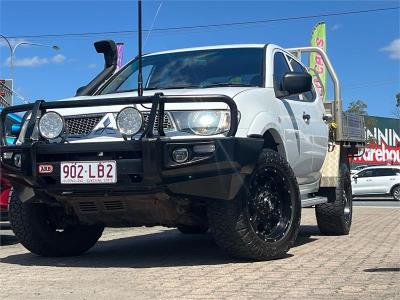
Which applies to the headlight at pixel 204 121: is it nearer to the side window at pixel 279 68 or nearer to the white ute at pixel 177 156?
the white ute at pixel 177 156

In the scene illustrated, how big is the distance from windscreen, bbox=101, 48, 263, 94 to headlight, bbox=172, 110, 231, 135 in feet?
3.11

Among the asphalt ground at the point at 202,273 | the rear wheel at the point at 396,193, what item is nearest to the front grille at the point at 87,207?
the asphalt ground at the point at 202,273

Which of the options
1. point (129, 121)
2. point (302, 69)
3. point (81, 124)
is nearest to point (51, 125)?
point (81, 124)

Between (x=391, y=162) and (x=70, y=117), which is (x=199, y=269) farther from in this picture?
(x=391, y=162)

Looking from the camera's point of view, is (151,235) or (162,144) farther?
(151,235)

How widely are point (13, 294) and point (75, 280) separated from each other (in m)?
0.57

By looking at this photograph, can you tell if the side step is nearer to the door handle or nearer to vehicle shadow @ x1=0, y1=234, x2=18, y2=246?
the door handle

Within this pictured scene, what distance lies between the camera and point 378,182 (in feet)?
82.1

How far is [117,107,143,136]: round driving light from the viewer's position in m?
4.80

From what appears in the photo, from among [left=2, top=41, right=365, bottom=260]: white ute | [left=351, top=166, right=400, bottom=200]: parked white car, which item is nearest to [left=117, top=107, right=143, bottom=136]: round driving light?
[left=2, top=41, right=365, bottom=260]: white ute

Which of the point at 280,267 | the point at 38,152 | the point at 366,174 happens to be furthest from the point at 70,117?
the point at 366,174

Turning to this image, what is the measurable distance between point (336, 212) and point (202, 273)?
3321 mm

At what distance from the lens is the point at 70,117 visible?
527 centimetres

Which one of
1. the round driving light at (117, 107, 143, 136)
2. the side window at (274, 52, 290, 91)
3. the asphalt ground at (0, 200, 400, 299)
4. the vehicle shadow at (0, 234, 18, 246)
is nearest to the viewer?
the asphalt ground at (0, 200, 400, 299)
